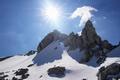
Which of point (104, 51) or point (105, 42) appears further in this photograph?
point (105, 42)

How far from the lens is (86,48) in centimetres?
12600

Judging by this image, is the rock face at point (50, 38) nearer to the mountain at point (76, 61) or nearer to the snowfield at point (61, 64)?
the mountain at point (76, 61)

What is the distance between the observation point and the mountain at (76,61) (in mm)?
98250

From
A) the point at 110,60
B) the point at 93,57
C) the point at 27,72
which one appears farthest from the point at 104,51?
the point at 27,72

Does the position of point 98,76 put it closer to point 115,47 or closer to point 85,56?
point 85,56

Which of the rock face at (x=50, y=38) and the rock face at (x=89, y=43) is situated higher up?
the rock face at (x=50, y=38)

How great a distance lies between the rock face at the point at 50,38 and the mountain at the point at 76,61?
3115 millimetres

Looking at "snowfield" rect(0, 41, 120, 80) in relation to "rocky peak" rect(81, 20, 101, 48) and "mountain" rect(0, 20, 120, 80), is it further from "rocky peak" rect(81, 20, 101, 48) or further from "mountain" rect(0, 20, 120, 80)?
"rocky peak" rect(81, 20, 101, 48)

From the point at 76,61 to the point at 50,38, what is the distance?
147 ft

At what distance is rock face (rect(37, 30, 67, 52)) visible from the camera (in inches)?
6211

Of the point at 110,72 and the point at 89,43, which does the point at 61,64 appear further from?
the point at 110,72

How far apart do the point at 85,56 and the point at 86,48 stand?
21.4ft

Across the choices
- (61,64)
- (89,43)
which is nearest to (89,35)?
(89,43)

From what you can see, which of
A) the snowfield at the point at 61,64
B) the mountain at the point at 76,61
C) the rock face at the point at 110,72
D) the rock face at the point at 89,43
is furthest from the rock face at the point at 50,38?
the rock face at the point at 110,72
